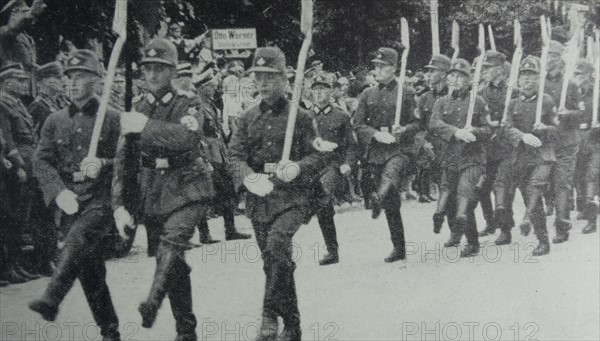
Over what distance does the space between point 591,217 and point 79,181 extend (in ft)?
12.6

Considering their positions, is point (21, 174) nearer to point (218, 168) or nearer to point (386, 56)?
point (218, 168)

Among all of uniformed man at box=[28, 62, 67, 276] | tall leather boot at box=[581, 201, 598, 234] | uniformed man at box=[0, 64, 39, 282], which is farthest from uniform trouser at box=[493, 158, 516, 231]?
uniformed man at box=[0, 64, 39, 282]

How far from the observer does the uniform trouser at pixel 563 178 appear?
5.78 m

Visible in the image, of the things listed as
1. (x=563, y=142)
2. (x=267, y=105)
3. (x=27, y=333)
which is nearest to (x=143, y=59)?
(x=267, y=105)

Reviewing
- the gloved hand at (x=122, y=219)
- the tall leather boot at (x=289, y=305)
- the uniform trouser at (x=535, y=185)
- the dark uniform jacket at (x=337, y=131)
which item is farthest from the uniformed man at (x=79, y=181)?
the uniform trouser at (x=535, y=185)

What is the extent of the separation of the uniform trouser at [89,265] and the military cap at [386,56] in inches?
78.2

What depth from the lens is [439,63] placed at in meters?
5.22

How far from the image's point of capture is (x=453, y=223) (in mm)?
5465

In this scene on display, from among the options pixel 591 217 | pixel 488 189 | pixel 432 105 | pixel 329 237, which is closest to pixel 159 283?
pixel 329 237

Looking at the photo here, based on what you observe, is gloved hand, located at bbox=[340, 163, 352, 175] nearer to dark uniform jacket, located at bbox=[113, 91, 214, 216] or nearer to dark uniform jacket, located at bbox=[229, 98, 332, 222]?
dark uniform jacket, located at bbox=[229, 98, 332, 222]

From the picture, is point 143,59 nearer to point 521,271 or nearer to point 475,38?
point 475,38

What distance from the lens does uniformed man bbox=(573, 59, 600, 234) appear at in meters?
5.71

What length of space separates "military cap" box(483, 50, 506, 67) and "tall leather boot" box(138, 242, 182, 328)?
2.70 m

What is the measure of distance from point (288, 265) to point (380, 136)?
4.86ft
